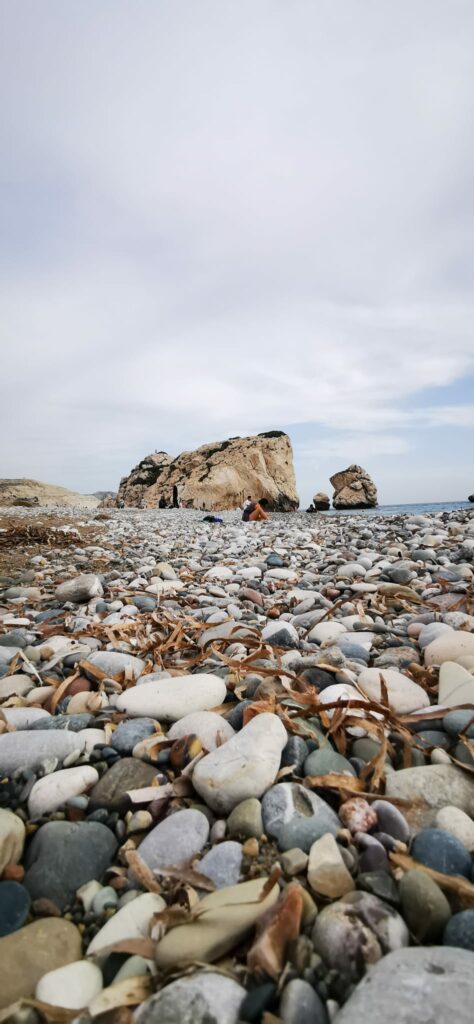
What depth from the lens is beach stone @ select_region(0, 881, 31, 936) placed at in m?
1.07

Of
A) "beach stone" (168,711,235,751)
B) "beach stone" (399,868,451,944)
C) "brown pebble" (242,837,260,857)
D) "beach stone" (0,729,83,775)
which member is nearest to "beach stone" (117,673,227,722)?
"beach stone" (168,711,235,751)

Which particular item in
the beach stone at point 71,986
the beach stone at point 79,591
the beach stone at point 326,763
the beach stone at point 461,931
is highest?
the beach stone at point 79,591

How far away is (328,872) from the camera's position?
1.07m

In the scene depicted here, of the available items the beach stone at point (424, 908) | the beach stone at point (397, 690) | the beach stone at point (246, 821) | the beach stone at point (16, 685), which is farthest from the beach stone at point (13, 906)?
the beach stone at point (397, 690)

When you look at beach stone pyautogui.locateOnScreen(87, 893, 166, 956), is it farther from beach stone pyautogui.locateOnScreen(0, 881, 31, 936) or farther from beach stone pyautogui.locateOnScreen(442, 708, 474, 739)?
beach stone pyautogui.locateOnScreen(442, 708, 474, 739)

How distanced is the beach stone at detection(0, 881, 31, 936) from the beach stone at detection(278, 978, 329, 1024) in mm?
644

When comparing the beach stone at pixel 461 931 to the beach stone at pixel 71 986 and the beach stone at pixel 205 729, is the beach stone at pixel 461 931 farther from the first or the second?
the beach stone at pixel 205 729

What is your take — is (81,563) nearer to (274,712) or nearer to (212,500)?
(274,712)

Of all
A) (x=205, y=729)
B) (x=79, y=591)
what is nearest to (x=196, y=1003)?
(x=205, y=729)

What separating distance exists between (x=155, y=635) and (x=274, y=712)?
158 cm

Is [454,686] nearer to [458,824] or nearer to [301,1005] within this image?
[458,824]

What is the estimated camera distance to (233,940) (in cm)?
94

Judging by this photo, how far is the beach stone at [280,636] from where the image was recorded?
2717 millimetres

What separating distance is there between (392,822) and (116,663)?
1.60 meters
